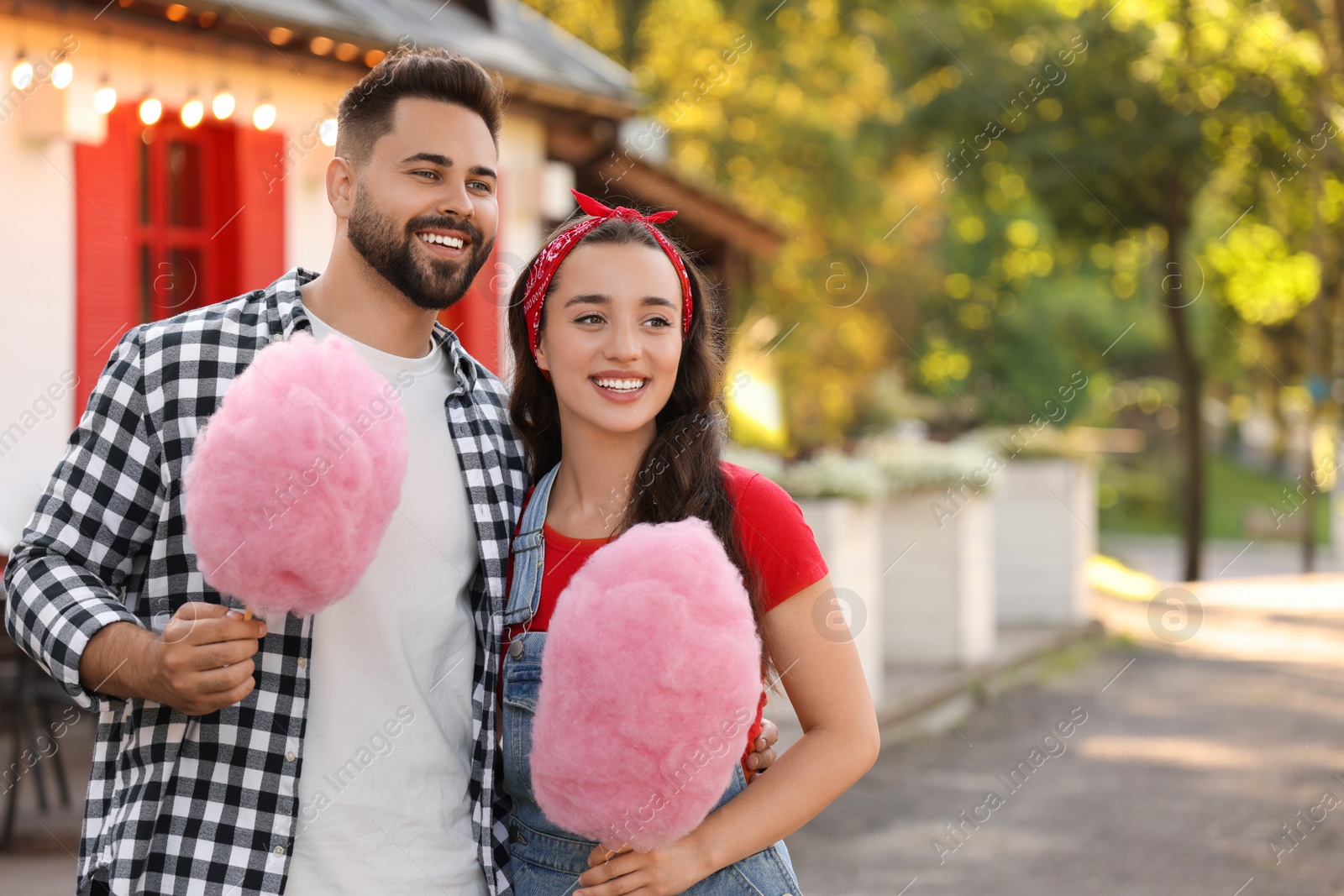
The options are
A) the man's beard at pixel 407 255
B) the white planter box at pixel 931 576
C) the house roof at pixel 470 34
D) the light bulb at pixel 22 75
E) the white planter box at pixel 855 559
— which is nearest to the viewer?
the man's beard at pixel 407 255

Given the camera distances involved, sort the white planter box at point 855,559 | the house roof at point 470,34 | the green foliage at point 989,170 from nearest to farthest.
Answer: the house roof at point 470,34 < the white planter box at point 855,559 < the green foliage at point 989,170

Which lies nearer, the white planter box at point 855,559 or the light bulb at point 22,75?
the light bulb at point 22,75

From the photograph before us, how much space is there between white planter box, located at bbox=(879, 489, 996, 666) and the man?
693 cm

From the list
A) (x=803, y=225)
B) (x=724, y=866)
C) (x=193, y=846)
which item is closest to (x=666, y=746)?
(x=724, y=866)

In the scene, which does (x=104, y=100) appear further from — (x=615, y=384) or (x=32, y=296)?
(x=615, y=384)

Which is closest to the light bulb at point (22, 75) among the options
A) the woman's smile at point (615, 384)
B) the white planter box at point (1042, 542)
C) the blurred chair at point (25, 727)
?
the blurred chair at point (25, 727)

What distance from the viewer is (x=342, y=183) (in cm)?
220

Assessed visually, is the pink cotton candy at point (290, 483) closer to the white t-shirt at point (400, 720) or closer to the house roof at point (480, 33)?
the white t-shirt at point (400, 720)

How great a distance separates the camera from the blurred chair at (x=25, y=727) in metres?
4.70

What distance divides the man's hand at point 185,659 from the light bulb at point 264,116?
17.6 ft

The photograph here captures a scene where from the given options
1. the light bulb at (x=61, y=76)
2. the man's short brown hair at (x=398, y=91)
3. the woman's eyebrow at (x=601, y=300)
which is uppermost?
the light bulb at (x=61, y=76)

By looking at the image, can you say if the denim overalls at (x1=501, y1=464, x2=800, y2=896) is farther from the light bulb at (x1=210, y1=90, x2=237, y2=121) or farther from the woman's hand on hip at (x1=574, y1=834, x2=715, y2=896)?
the light bulb at (x1=210, y1=90, x2=237, y2=121)

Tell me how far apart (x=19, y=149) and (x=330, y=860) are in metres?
5.03

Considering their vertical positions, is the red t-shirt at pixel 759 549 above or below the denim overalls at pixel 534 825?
above
